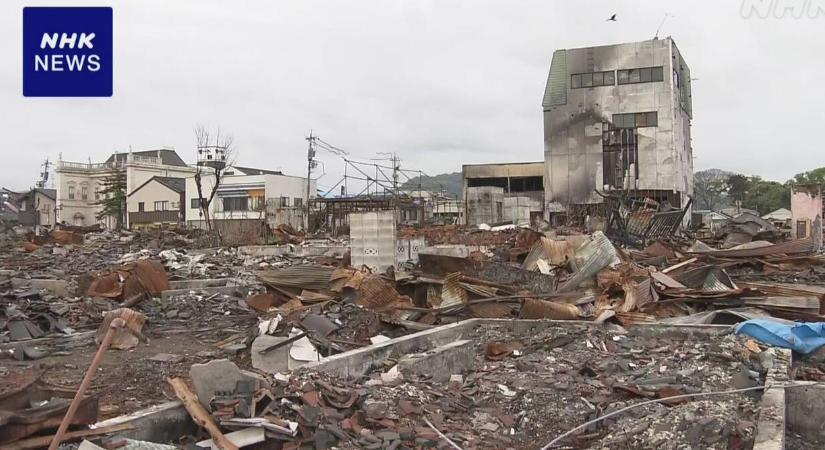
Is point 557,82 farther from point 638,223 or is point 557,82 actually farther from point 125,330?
point 125,330

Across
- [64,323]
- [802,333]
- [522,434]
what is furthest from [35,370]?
[802,333]

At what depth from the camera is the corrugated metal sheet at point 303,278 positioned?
10.1 metres

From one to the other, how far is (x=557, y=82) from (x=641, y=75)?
17.2ft

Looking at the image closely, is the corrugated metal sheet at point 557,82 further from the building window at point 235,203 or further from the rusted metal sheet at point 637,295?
the rusted metal sheet at point 637,295

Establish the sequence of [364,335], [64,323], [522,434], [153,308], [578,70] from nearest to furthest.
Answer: [522,434]
[364,335]
[64,323]
[153,308]
[578,70]

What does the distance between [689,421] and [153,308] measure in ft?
28.0

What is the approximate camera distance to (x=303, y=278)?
10.2 metres

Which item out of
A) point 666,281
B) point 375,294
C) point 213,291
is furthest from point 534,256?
point 213,291

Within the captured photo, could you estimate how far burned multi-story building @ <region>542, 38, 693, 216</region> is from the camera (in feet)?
132

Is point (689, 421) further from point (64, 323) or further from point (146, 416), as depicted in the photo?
point (64, 323)

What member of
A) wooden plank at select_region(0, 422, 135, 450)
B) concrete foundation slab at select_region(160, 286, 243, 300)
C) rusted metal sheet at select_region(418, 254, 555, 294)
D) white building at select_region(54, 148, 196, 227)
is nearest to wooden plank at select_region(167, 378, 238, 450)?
wooden plank at select_region(0, 422, 135, 450)

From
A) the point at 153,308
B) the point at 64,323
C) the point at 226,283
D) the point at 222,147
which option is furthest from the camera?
the point at 222,147

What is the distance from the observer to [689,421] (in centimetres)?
459

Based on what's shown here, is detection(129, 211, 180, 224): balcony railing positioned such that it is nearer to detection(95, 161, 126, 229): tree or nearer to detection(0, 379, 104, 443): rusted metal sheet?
detection(95, 161, 126, 229): tree
